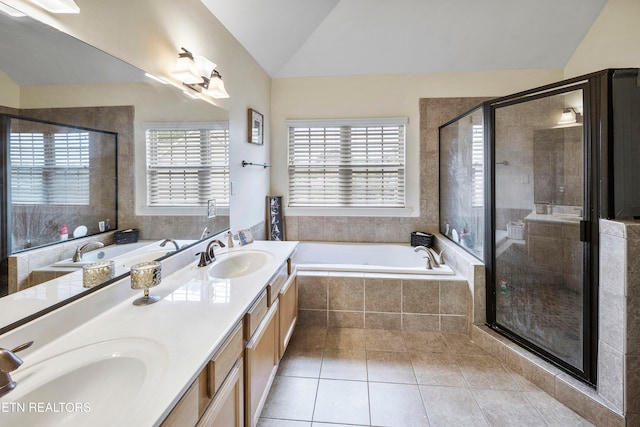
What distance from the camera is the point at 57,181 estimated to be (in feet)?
3.26

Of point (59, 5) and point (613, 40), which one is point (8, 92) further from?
point (613, 40)

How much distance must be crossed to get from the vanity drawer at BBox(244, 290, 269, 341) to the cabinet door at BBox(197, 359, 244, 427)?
121 millimetres

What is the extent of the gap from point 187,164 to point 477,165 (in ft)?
7.55

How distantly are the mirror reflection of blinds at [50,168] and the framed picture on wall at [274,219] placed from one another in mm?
2237

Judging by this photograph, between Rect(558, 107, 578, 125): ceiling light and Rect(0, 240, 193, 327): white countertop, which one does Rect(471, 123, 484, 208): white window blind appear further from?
Rect(0, 240, 193, 327): white countertop

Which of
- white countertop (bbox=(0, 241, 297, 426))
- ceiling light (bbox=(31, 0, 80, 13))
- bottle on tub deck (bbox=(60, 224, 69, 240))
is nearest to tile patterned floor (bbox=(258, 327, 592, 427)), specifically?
white countertop (bbox=(0, 241, 297, 426))

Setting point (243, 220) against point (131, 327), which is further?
point (243, 220)

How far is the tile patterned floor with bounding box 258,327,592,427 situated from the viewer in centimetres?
156

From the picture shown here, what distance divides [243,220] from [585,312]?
8.31 feet

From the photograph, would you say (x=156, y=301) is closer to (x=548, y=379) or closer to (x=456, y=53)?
(x=548, y=379)

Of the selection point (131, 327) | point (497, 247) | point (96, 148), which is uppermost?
point (96, 148)

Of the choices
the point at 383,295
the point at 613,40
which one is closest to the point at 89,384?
the point at 383,295

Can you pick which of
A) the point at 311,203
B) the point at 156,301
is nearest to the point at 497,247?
the point at 311,203

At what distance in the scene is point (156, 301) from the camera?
1.22 m
